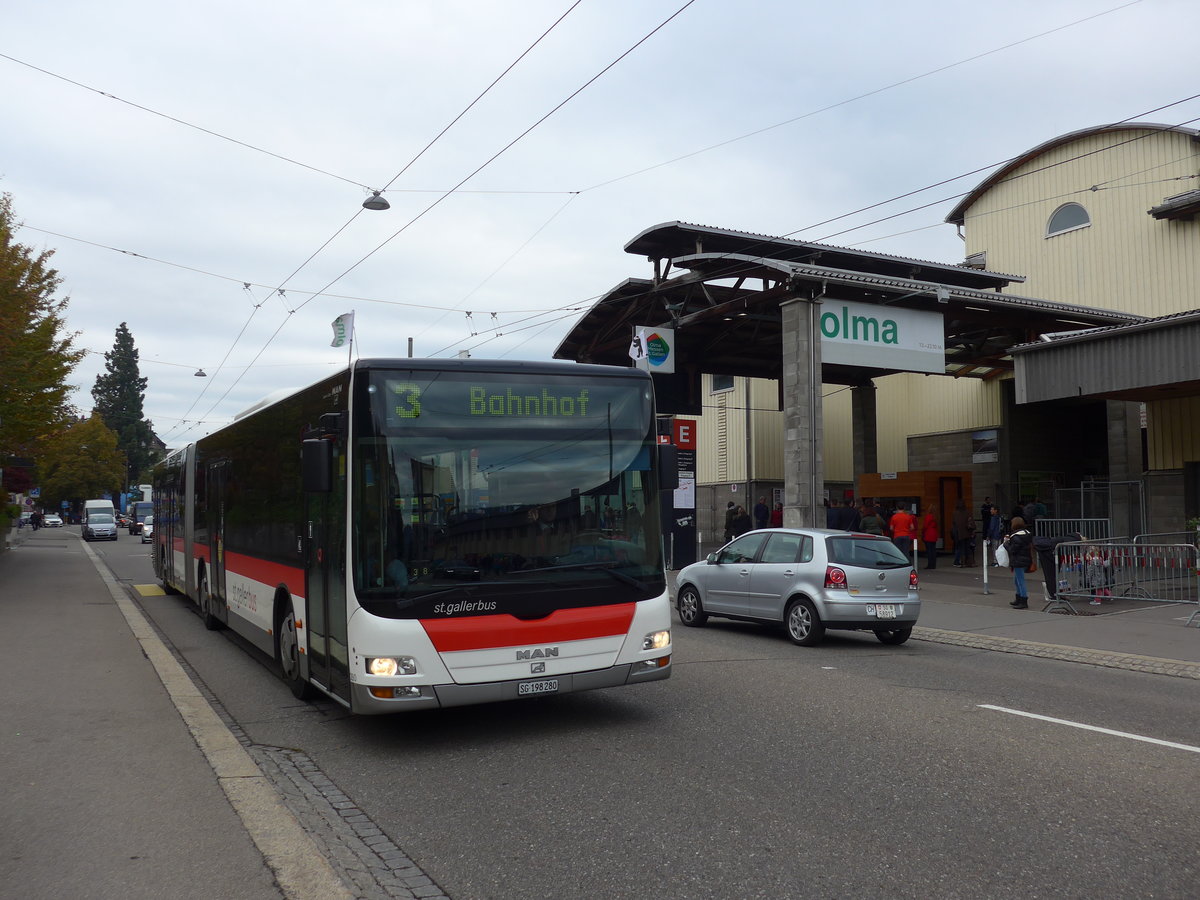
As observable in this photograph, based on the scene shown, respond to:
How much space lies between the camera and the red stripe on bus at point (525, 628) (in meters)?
6.97

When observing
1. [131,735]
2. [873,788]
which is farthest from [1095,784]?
[131,735]

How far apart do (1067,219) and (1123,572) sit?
16.6 metres

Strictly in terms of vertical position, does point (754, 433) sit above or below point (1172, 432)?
Answer: above

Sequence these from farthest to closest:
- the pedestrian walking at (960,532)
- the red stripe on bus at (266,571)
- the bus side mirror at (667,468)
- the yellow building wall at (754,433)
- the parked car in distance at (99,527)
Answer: the parked car in distance at (99,527) → the yellow building wall at (754,433) → the pedestrian walking at (960,532) → the red stripe on bus at (266,571) → the bus side mirror at (667,468)

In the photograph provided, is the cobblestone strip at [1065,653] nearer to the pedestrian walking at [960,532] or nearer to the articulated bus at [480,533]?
the articulated bus at [480,533]

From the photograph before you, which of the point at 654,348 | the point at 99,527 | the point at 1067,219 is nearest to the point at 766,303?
the point at 654,348

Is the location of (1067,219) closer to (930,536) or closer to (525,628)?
(930,536)

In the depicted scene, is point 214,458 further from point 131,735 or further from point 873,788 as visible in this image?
point 873,788

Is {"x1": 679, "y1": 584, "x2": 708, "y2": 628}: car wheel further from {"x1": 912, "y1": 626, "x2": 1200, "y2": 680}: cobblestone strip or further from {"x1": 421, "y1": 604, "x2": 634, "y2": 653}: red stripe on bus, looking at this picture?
{"x1": 421, "y1": 604, "x2": 634, "y2": 653}: red stripe on bus

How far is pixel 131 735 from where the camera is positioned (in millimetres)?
7777

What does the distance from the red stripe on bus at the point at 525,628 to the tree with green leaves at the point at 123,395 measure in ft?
394

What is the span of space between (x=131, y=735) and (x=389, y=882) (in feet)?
13.3

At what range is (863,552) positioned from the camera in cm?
1294

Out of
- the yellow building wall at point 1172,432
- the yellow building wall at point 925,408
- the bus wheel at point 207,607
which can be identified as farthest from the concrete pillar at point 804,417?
the yellow building wall at point 925,408
